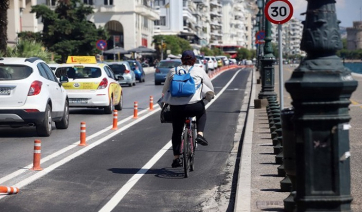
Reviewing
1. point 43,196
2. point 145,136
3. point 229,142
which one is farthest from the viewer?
point 145,136

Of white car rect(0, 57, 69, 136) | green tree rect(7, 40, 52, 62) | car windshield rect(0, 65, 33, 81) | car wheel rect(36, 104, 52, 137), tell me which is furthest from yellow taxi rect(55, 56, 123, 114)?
green tree rect(7, 40, 52, 62)

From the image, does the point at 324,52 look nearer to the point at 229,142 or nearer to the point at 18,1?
the point at 229,142

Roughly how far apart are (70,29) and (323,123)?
6057cm

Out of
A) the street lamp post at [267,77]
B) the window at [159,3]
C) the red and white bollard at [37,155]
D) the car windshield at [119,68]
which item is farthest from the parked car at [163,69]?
the window at [159,3]

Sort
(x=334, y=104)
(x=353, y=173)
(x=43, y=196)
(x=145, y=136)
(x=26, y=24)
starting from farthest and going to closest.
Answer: (x=26, y=24), (x=145, y=136), (x=353, y=173), (x=43, y=196), (x=334, y=104)

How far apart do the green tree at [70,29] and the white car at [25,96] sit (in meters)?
47.1

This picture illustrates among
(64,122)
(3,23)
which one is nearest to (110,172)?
(64,122)

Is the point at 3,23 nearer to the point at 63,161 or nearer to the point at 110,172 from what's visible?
the point at 63,161

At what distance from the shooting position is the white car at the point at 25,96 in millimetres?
16953

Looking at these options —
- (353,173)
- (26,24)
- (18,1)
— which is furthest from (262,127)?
(26,24)

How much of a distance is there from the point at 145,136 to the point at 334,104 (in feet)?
41.8

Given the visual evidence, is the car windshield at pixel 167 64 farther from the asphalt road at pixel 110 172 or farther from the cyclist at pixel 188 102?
the cyclist at pixel 188 102

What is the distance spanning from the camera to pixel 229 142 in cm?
1666

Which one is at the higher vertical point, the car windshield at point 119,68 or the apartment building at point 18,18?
the apartment building at point 18,18
